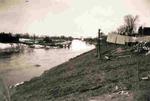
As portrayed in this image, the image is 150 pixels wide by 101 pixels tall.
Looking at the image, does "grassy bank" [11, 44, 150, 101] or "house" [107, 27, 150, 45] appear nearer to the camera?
"grassy bank" [11, 44, 150, 101]

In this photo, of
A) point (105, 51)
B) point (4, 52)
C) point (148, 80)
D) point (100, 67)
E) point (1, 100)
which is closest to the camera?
point (1, 100)

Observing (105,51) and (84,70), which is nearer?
(84,70)

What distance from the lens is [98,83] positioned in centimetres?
5159

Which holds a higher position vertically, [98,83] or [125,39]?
[125,39]

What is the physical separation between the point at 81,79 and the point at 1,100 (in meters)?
20.2

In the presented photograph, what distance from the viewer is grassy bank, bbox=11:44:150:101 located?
42.8 meters

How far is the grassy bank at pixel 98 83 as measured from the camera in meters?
42.8

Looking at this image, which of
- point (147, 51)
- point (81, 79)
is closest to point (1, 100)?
point (81, 79)

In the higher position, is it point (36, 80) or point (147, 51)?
point (147, 51)

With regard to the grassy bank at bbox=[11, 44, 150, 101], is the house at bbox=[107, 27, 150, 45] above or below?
above

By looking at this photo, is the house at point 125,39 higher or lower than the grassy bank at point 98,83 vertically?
higher

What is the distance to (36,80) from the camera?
68.6 meters

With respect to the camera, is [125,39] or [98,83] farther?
[125,39]

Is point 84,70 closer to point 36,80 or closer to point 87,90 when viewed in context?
point 36,80
